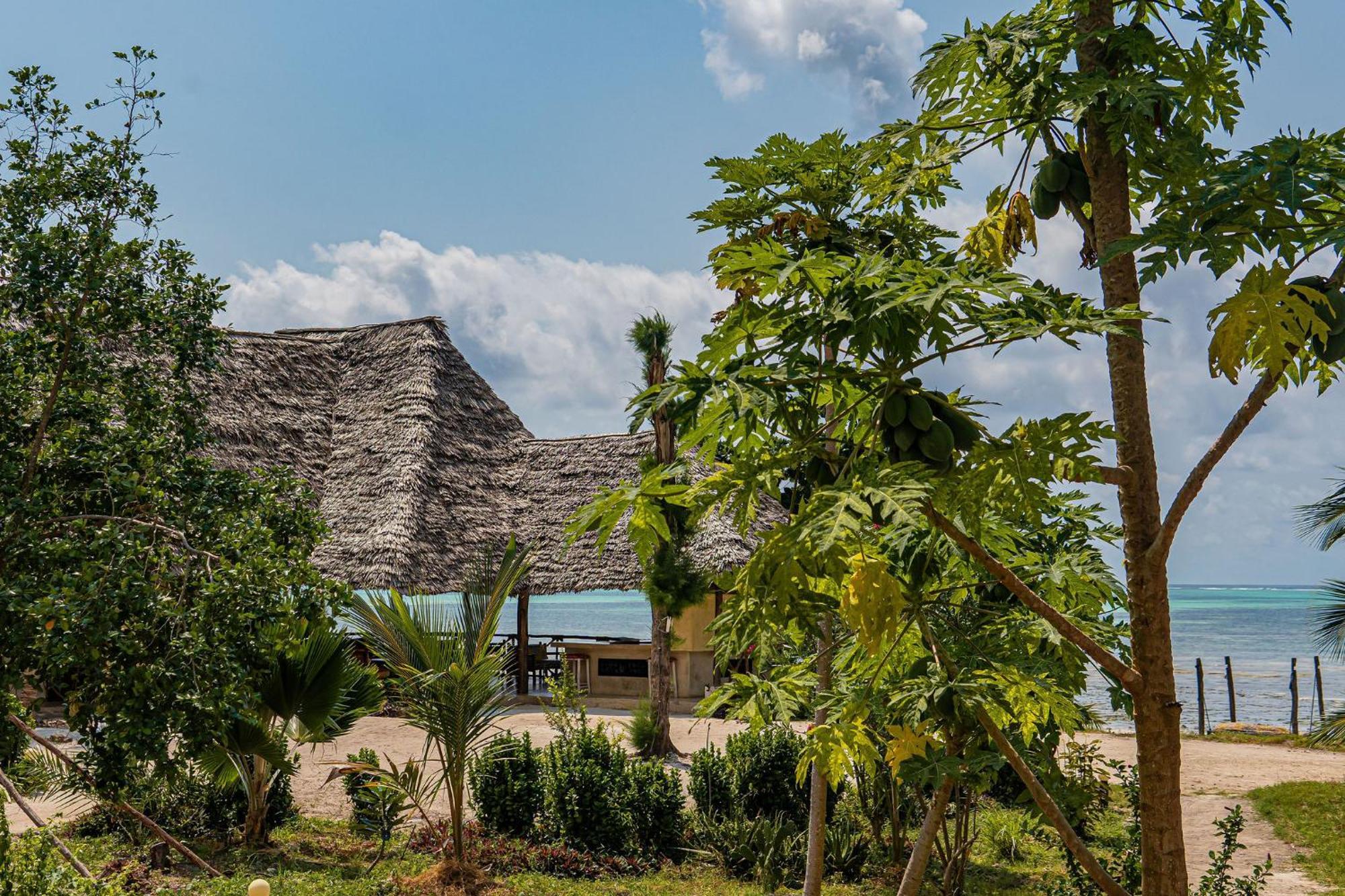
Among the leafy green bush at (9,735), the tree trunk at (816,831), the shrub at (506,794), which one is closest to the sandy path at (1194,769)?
the shrub at (506,794)

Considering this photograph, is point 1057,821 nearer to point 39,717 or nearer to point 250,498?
point 250,498

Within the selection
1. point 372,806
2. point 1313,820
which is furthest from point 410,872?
point 1313,820

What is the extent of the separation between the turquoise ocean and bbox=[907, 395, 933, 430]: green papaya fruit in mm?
3657

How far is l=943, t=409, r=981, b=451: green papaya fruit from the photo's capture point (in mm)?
1967

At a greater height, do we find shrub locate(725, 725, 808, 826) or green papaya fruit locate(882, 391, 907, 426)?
green papaya fruit locate(882, 391, 907, 426)

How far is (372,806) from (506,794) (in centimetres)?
102

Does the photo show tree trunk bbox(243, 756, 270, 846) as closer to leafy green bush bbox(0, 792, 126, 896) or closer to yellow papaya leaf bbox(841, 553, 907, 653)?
leafy green bush bbox(0, 792, 126, 896)

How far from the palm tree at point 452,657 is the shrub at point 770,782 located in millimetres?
2270

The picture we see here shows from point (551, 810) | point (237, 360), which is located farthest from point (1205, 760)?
point (237, 360)

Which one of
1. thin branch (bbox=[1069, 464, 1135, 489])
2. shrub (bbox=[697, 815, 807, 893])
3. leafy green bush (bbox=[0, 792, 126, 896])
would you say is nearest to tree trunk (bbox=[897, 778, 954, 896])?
thin branch (bbox=[1069, 464, 1135, 489])

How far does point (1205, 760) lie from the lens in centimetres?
1248

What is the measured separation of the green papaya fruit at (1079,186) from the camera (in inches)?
94.7

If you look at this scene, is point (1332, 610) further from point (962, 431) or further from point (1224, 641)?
point (1224, 641)

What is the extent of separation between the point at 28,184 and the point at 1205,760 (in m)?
13.2
